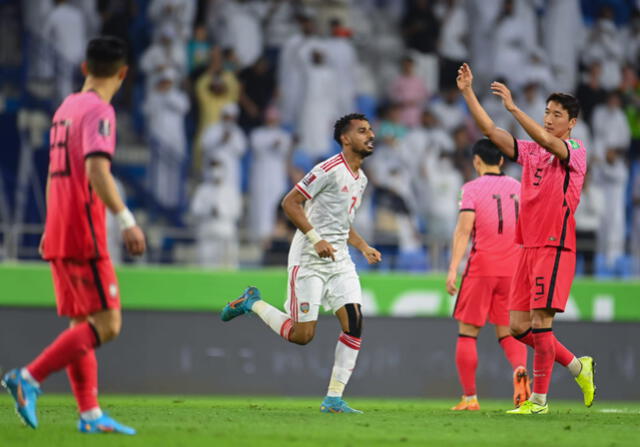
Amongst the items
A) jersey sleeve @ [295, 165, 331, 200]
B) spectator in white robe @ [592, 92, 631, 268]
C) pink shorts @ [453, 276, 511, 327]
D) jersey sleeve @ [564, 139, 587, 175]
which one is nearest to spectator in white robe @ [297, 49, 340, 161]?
spectator in white robe @ [592, 92, 631, 268]

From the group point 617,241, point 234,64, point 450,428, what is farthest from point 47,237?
point 617,241

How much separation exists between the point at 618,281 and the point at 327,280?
8.67 meters

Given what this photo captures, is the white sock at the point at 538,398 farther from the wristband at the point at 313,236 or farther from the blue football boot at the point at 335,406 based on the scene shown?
the wristband at the point at 313,236

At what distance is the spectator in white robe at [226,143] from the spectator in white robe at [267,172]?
0.88 feet

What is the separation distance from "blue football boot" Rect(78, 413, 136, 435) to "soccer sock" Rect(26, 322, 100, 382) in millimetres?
370

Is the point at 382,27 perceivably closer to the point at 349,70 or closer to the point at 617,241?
the point at 349,70

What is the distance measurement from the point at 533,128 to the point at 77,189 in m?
3.29

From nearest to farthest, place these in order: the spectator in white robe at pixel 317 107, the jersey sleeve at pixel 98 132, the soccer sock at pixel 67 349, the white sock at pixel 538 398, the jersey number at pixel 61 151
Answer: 1. the jersey sleeve at pixel 98 132
2. the soccer sock at pixel 67 349
3. the jersey number at pixel 61 151
4. the white sock at pixel 538 398
5. the spectator in white robe at pixel 317 107

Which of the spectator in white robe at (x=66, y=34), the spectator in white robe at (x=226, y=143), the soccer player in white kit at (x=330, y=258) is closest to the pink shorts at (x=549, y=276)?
the soccer player in white kit at (x=330, y=258)

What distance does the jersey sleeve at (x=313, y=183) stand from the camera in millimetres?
9062

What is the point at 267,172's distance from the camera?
61.2 ft

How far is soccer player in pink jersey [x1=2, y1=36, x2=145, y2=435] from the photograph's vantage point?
21.5 ft

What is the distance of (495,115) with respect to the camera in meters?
20.9

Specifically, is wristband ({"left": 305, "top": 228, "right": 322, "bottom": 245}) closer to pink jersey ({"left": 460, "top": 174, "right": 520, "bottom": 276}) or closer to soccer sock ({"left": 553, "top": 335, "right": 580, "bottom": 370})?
pink jersey ({"left": 460, "top": 174, "right": 520, "bottom": 276})
